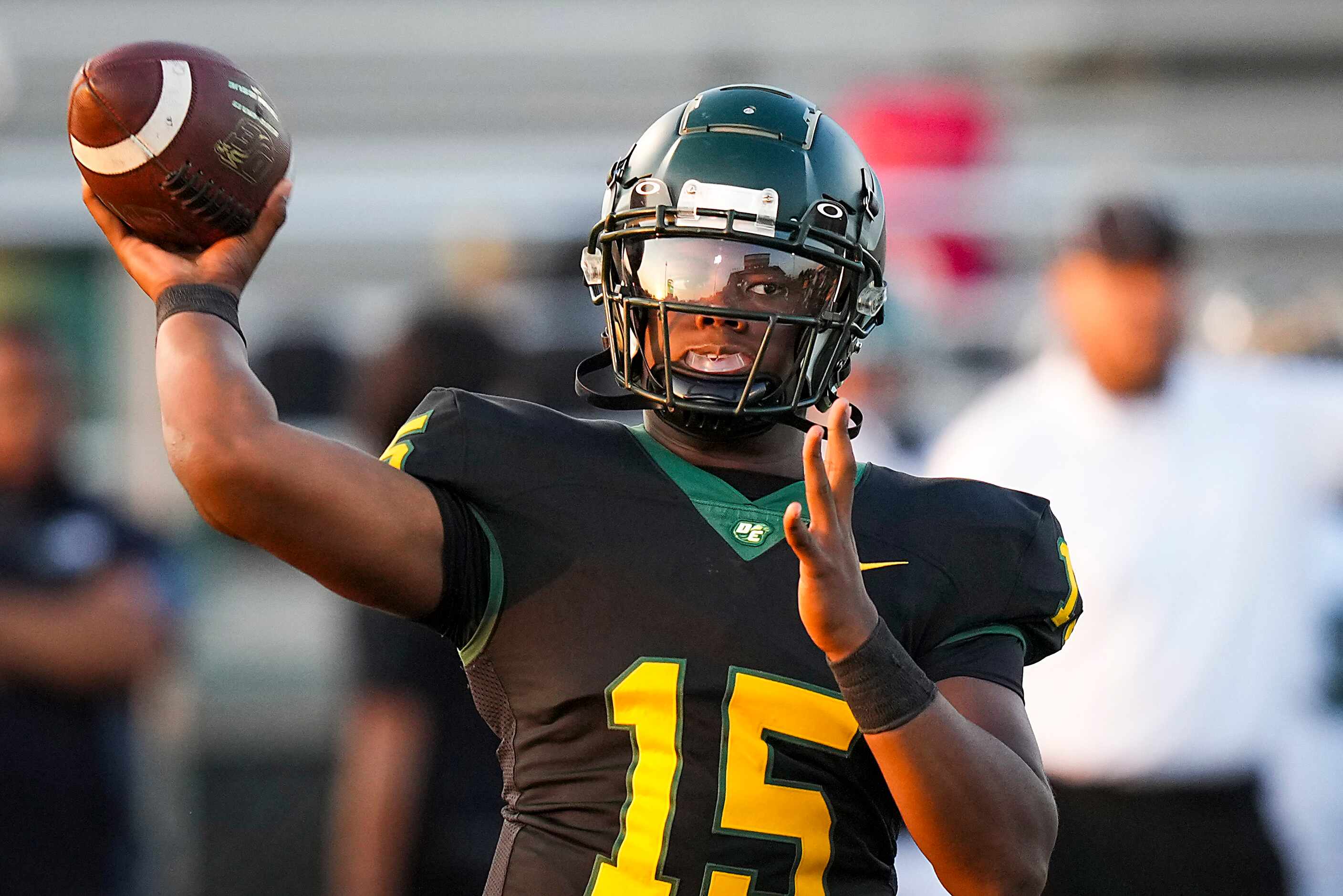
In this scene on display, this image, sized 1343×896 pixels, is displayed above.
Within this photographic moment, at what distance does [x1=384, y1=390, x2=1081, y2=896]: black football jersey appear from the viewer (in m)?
2.09

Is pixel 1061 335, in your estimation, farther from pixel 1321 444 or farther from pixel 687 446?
pixel 687 446

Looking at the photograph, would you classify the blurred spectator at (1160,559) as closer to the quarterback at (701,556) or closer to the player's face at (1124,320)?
the player's face at (1124,320)

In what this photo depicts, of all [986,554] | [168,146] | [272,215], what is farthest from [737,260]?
[168,146]

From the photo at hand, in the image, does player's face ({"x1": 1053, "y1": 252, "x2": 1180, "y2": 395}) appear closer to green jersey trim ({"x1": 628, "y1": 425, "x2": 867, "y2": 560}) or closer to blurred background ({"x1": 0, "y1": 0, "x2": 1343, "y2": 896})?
blurred background ({"x1": 0, "y1": 0, "x2": 1343, "y2": 896})

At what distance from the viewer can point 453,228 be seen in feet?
25.1

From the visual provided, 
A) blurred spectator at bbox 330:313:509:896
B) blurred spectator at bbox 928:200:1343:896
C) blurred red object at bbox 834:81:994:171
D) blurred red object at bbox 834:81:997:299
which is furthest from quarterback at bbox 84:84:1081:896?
blurred red object at bbox 834:81:994:171

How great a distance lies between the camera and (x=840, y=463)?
194 cm

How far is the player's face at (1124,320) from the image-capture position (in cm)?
448

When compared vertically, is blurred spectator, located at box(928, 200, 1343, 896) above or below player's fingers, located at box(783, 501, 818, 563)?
below

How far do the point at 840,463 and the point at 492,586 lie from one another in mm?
480

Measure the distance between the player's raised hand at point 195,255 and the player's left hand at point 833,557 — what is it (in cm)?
78

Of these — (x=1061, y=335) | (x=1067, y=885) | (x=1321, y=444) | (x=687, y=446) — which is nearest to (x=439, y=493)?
(x=687, y=446)

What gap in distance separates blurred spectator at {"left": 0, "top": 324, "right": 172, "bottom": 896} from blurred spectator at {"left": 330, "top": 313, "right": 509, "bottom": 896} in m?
0.65

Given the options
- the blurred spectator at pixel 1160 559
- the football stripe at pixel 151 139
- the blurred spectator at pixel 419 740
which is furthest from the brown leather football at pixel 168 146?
the blurred spectator at pixel 1160 559
